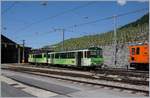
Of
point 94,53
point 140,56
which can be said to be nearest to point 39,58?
point 94,53

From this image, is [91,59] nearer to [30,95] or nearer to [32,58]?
[30,95]

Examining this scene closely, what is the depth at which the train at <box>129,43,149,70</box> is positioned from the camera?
34.5 metres

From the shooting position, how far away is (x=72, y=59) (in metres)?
43.9

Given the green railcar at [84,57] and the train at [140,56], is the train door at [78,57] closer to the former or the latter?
the green railcar at [84,57]

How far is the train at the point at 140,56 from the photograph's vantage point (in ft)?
113

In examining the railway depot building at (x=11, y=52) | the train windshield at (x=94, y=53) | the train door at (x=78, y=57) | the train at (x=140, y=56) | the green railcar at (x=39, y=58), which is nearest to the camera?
the train at (x=140, y=56)

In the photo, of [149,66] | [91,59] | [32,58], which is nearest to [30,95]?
[149,66]

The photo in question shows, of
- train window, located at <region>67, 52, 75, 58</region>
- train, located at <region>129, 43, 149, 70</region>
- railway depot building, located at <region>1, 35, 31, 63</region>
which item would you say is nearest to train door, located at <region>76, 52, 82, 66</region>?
train window, located at <region>67, 52, 75, 58</region>

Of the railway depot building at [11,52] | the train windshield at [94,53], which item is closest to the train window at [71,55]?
the train windshield at [94,53]

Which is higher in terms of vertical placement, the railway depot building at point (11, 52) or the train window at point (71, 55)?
the railway depot building at point (11, 52)

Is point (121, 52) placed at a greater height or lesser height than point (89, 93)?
greater

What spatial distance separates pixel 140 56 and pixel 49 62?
80.4 ft

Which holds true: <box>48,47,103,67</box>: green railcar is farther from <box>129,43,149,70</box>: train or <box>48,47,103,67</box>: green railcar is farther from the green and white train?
<box>129,43,149,70</box>: train

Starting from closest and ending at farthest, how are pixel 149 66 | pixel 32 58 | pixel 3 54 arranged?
pixel 149 66
pixel 32 58
pixel 3 54
